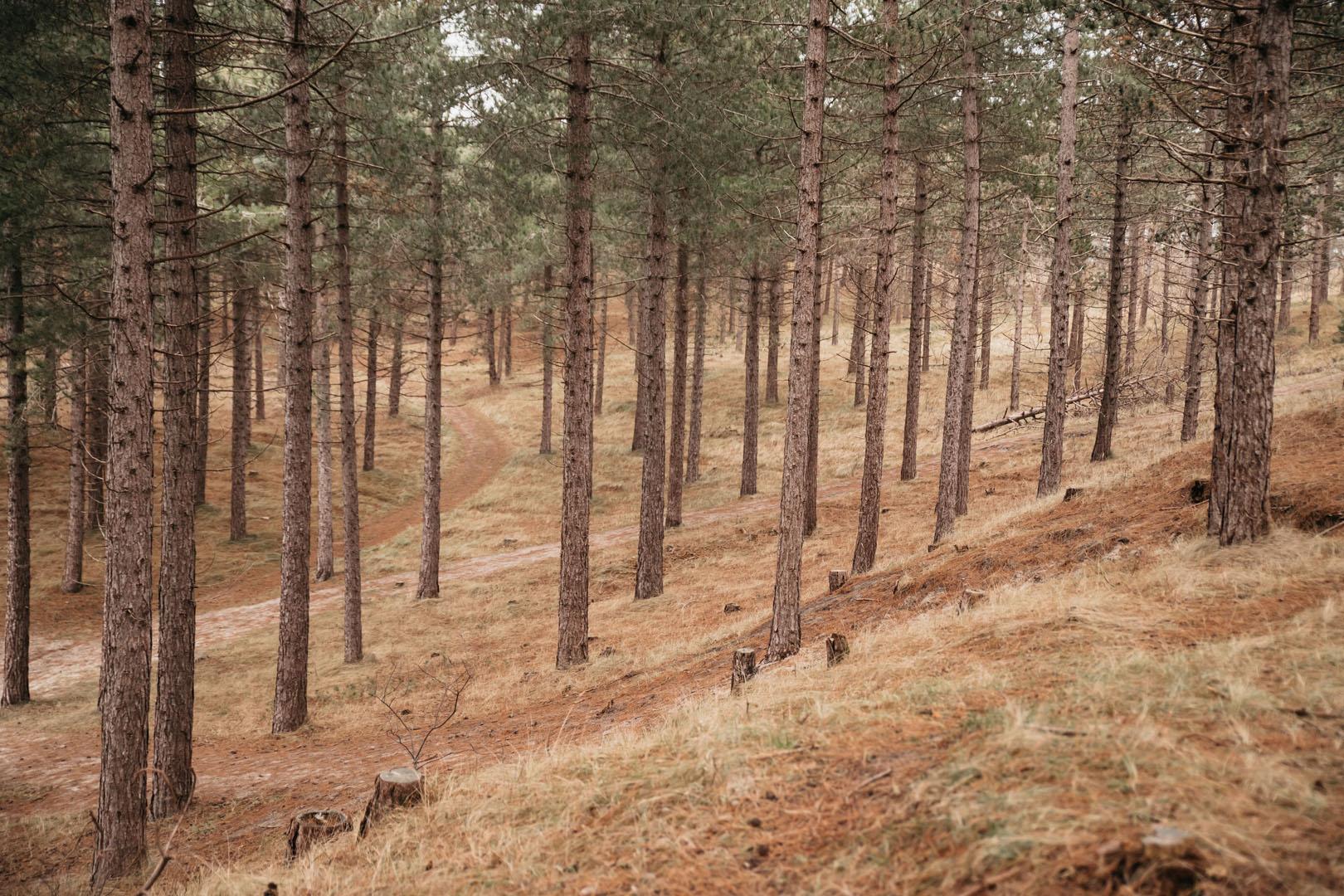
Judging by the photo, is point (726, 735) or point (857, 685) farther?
point (857, 685)

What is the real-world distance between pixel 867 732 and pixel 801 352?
16.0 ft

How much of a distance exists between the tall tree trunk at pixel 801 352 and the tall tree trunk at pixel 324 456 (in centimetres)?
1214

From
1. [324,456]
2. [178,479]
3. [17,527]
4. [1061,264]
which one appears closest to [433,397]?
[324,456]

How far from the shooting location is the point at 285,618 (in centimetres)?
1144

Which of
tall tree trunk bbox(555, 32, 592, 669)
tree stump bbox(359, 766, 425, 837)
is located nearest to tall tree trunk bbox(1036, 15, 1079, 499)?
tall tree trunk bbox(555, 32, 592, 669)

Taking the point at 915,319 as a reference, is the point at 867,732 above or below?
below

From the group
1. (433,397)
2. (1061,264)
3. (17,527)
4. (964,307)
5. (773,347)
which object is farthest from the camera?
(773,347)

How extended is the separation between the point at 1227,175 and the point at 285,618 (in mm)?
13144

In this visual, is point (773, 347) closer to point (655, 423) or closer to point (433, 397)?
point (655, 423)

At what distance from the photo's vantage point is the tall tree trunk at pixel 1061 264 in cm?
1500

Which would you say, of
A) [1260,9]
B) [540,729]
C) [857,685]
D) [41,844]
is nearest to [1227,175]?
[1260,9]

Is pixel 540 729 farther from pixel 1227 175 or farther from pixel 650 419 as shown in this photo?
pixel 1227 175

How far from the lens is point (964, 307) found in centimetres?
1541

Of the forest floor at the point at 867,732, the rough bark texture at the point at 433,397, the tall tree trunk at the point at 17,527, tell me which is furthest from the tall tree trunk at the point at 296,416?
the tall tree trunk at the point at 17,527
